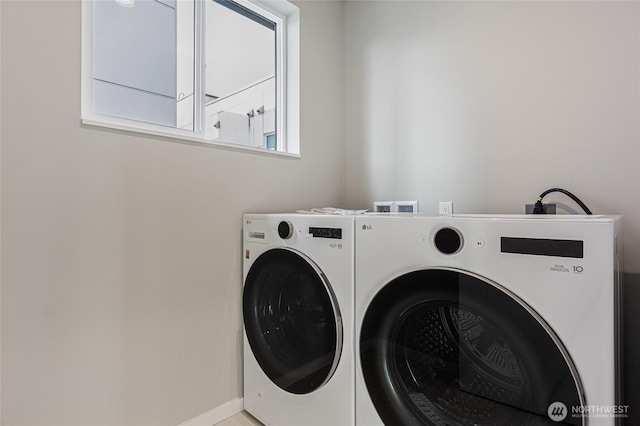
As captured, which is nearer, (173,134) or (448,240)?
(448,240)

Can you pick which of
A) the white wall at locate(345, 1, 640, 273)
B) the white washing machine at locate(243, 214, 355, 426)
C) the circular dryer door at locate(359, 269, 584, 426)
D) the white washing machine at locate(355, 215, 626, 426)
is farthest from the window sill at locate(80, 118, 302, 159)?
the circular dryer door at locate(359, 269, 584, 426)

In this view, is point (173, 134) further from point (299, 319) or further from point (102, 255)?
point (299, 319)

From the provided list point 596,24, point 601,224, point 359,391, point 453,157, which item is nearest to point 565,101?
point 596,24

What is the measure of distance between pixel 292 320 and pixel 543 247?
3.07ft

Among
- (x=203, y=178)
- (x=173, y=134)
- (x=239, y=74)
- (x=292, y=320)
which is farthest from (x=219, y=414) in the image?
(x=239, y=74)

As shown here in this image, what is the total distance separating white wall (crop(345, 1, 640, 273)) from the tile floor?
4.28 ft

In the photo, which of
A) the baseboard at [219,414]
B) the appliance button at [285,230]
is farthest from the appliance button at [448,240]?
the baseboard at [219,414]

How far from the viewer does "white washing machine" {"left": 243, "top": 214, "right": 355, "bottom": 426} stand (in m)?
1.15

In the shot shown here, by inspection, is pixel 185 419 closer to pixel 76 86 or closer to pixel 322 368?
pixel 322 368

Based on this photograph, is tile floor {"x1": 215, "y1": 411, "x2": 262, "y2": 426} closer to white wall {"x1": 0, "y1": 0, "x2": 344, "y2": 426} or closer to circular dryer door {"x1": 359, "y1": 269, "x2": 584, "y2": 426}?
white wall {"x1": 0, "y1": 0, "x2": 344, "y2": 426}

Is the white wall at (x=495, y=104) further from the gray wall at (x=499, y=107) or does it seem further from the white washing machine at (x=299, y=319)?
the white washing machine at (x=299, y=319)

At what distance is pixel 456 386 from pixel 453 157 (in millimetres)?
1141

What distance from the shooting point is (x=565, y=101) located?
4.61ft

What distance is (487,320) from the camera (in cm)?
83
